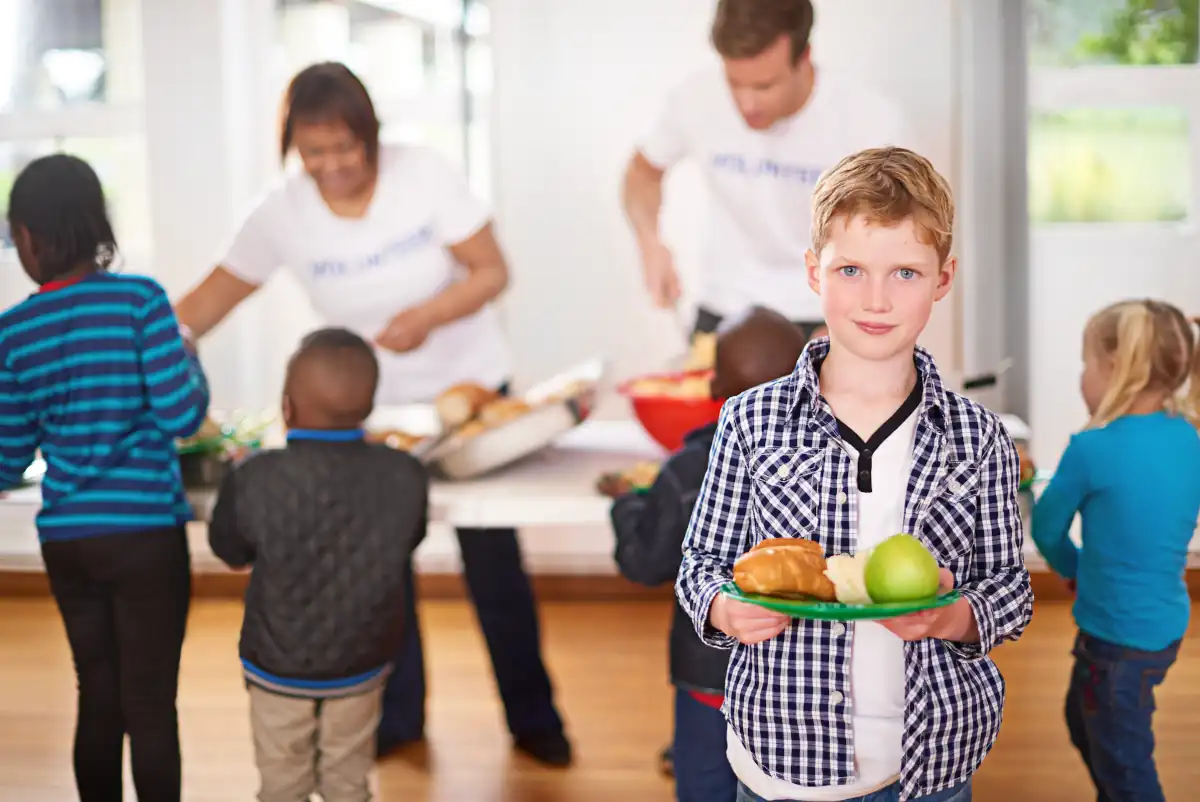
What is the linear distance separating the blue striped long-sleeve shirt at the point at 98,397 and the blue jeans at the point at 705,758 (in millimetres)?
835

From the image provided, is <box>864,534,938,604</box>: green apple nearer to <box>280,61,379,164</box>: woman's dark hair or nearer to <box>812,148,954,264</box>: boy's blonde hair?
<box>812,148,954,264</box>: boy's blonde hair

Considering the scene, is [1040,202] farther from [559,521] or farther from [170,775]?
[170,775]

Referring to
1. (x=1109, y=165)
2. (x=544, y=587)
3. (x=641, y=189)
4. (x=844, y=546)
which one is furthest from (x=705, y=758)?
(x=1109, y=165)

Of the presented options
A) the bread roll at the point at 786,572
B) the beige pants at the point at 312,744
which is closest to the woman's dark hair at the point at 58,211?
the beige pants at the point at 312,744

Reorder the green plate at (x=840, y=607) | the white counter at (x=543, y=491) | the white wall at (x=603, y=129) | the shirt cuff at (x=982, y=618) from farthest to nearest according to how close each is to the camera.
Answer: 1. the white wall at (x=603, y=129)
2. the white counter at (x=543, y=491)
3. the shirt cuff at (x=982, y=618)
4. the green plate at (x=840, y=607)

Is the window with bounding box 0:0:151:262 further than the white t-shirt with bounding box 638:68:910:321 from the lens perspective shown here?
Yes

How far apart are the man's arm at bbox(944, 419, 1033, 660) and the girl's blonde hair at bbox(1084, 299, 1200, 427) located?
2.46 ft

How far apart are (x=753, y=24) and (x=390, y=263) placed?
806mm

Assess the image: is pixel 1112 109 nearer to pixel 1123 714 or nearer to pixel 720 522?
pixel 1123 714

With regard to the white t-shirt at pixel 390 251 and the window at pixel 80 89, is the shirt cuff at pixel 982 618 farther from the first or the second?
the window at pixel 80 89

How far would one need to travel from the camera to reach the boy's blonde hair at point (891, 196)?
1.17 metres

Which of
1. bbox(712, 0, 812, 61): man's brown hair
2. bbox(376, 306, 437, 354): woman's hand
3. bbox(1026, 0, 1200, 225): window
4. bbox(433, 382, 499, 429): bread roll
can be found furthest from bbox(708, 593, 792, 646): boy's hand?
bbox(1026, 0, 1200, 225): window

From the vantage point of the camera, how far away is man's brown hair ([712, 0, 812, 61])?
231 centimetres

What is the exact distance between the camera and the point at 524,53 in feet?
12.0
